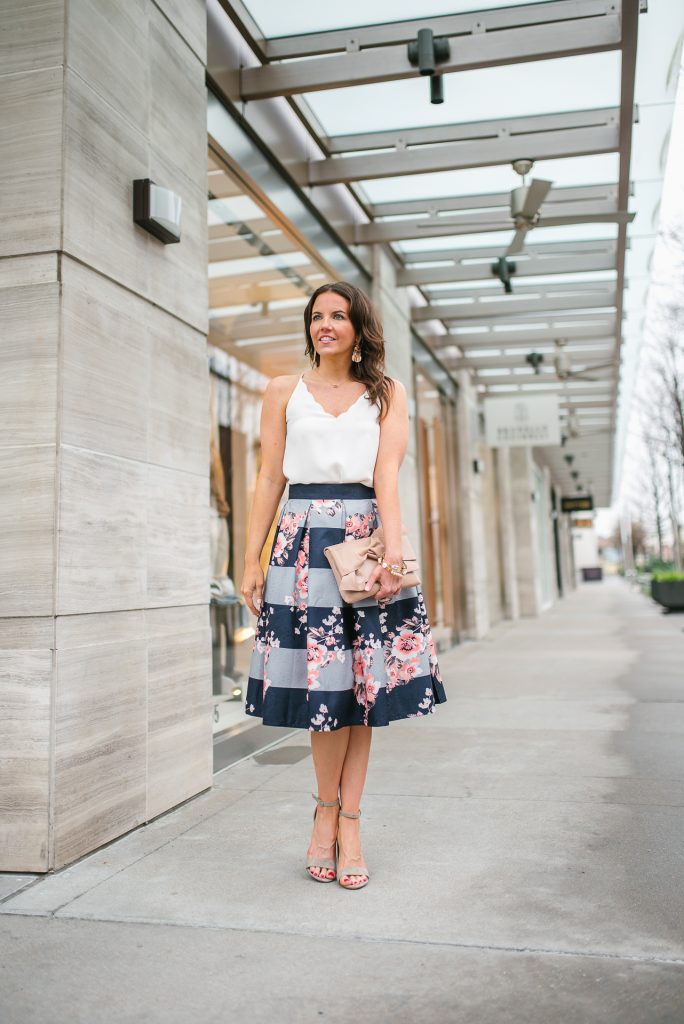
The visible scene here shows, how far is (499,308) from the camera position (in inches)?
416

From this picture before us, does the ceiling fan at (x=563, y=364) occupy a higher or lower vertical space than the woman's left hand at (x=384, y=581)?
higher

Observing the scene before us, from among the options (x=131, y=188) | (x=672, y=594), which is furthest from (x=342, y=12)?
(x=672, y=594)

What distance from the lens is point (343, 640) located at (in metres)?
2.65

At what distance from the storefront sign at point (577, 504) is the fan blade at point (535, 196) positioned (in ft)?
95.5

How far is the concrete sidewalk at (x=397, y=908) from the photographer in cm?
192

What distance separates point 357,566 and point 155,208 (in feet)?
6.07

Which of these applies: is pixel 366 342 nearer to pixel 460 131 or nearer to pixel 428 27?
pixel 428 27

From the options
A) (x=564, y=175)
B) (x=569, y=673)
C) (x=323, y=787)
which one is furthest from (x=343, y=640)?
(x=564, y=175)

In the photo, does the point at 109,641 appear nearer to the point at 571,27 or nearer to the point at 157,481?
the point at 157,481

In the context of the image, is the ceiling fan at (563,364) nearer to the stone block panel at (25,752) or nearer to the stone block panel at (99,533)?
the stone block panel at (99,533)

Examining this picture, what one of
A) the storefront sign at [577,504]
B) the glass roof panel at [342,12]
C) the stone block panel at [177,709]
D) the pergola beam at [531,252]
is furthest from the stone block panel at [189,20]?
the storefront sign at [577,504]

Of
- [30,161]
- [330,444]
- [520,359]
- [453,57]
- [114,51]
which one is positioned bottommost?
[330,444]

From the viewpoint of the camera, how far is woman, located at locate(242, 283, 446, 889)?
2641 mm

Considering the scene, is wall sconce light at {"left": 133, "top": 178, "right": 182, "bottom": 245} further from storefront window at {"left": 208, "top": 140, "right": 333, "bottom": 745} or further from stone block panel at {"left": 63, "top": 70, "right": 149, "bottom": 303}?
storefront window at {"left": 208, "top": 140, "right": 333, "bottom": 745}
